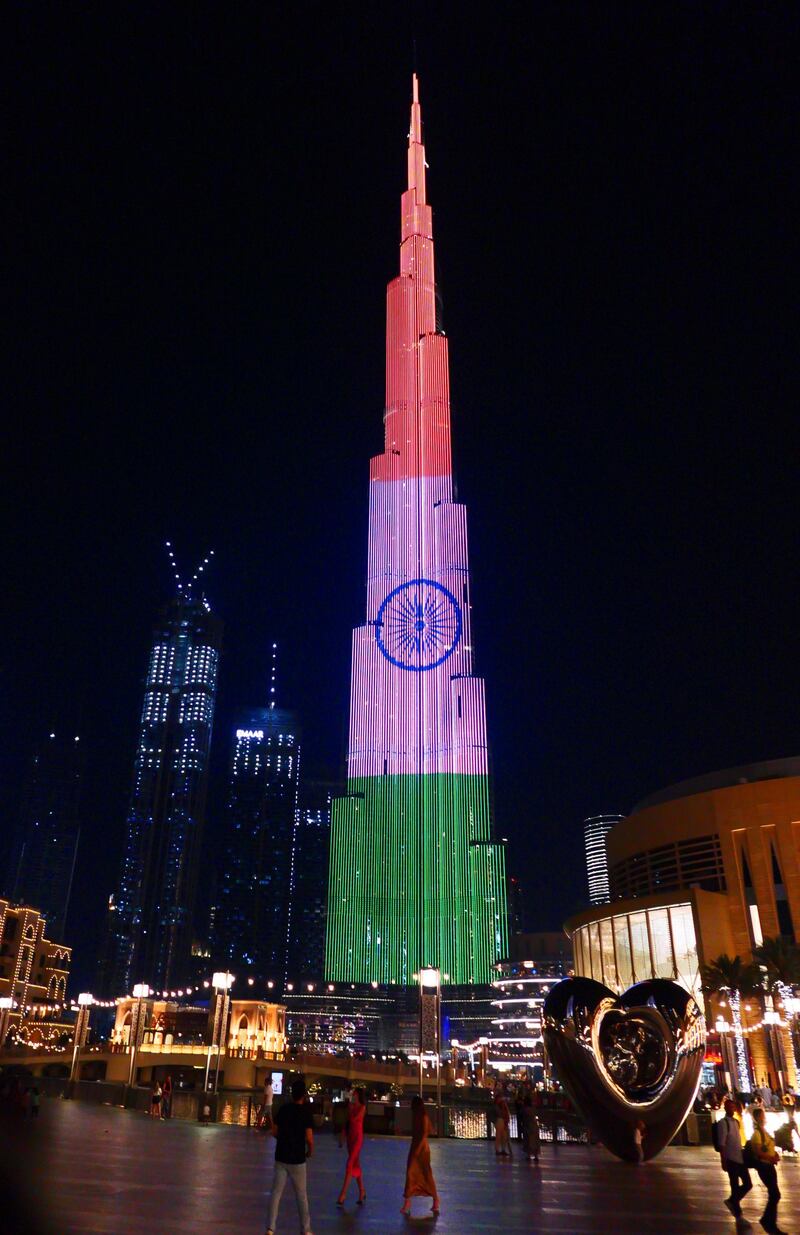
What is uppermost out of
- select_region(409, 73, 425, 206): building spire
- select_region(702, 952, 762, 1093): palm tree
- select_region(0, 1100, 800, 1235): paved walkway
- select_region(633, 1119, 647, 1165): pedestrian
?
select_region(409, 73, 425, 206): building spire

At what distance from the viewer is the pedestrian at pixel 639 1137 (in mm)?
18078

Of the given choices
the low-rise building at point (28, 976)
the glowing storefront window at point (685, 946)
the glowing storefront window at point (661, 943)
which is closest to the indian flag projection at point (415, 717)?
the low-rise building at point (28, 976)

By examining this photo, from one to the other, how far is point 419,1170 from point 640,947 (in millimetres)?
55438

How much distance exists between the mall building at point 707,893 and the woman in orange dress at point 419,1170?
45.5 meters

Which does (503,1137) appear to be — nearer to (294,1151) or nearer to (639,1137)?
(639,1137)

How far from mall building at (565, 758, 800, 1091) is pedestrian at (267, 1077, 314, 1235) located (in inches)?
1908

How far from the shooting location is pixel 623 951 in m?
63.9

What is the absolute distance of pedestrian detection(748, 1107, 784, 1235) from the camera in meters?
10.4

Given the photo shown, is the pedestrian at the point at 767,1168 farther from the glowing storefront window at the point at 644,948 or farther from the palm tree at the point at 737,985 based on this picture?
the glowing storefront window at the point at 644,948

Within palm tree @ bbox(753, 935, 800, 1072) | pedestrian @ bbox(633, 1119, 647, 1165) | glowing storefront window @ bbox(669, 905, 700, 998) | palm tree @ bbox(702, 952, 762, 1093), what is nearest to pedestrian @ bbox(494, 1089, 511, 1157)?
pedestrian @ bbox(633, 1119, 647, 1165)

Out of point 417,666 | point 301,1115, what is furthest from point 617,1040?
point 417,666

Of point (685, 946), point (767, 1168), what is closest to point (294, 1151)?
point (767, 1168)

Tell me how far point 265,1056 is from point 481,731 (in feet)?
152

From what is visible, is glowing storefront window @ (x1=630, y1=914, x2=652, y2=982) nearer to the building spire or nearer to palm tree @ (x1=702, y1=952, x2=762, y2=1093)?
palm tree @ (x1=702, y1=952, x2=762, y2=1093)
